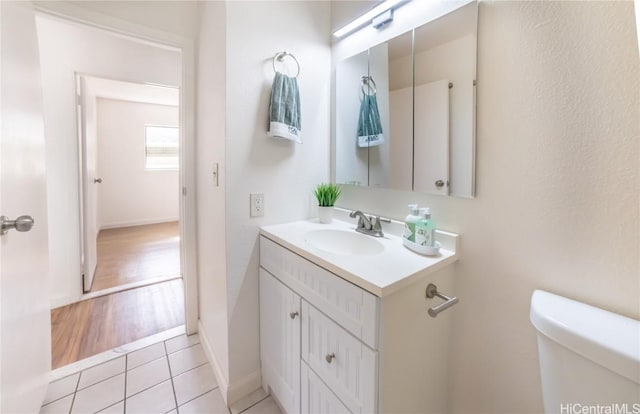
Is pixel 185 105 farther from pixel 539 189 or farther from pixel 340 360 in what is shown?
pixel 539 189

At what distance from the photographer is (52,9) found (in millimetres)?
1309

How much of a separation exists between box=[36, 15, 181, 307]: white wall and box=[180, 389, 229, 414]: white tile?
1646 mm

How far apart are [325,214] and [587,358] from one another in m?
1.09

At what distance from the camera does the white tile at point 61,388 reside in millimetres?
1375

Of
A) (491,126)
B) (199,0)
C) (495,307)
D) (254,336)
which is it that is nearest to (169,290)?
(254,336)

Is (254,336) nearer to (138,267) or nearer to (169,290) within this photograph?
(169,290)

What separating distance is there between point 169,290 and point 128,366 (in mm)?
956

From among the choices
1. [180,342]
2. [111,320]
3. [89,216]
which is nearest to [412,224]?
[180,342]

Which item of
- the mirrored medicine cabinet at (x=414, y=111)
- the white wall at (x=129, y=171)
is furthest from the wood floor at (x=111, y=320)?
the white wall at (x=129, y=171)

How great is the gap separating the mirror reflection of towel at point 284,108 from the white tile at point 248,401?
1321 millimetres

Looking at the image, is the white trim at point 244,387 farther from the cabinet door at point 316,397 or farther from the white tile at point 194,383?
the cabinet door at point 316,397

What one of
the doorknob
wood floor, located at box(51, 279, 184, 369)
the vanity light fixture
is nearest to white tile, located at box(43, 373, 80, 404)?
wood floor, located at box(51, 279, 184, 369)

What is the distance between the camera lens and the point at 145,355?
1.70 meters

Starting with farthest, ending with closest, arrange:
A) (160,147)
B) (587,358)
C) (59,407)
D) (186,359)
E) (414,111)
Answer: (160,147) < (186,359) < (59,407) < (414,111) < (587,358)
